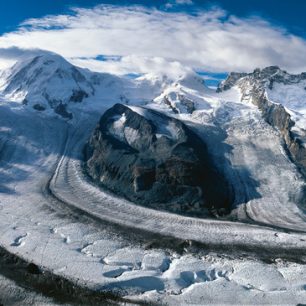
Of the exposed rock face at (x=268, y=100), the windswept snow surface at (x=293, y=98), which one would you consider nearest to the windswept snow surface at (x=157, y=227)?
the exposed rock face at (x=268, y=100)

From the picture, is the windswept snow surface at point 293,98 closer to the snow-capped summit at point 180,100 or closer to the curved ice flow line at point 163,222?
the snow-capped summit at point 180,100

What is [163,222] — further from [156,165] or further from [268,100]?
[268,100]

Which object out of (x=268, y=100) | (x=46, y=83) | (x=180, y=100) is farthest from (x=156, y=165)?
(x=46, y=83)

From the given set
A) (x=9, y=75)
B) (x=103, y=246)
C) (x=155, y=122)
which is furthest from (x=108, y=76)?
(x=103, y=246)

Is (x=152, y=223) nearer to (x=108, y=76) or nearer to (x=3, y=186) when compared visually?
(x=3, y=186)

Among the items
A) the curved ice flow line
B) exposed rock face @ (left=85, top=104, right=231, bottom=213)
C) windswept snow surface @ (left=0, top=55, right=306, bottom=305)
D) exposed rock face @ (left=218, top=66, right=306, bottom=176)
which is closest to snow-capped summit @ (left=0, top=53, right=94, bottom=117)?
windswept snow surface @ (left=0, top=55, right=306, bottom=305)

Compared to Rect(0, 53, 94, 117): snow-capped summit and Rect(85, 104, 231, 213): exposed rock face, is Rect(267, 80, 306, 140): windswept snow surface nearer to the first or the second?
Rect(85, 104, 231, 213): exposed rock face
